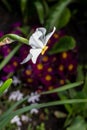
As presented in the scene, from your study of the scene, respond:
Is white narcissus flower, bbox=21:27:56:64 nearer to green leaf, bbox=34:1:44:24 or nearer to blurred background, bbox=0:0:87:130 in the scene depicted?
blurred background, bbox=0:0:87:130

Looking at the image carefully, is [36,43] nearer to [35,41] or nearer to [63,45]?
[35,41]

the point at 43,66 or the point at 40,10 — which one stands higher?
the point at 40,10

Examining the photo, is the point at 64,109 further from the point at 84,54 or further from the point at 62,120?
the point at 84,54

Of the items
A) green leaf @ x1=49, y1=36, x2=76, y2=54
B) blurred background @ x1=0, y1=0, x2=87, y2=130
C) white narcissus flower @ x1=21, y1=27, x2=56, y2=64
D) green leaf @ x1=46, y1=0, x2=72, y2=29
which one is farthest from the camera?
green leaf @ x1=46, y1=0, x2=72, y2=29

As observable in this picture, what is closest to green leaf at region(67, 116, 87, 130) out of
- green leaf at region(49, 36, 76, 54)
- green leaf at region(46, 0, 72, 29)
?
green leaf at region(49, 36, 76, 54)

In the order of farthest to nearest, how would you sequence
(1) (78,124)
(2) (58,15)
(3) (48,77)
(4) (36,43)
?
(2) (58,15), (3) (48,77), (1) (78,124), (4) (36,43)

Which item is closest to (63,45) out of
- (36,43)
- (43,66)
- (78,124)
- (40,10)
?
(43,66)
